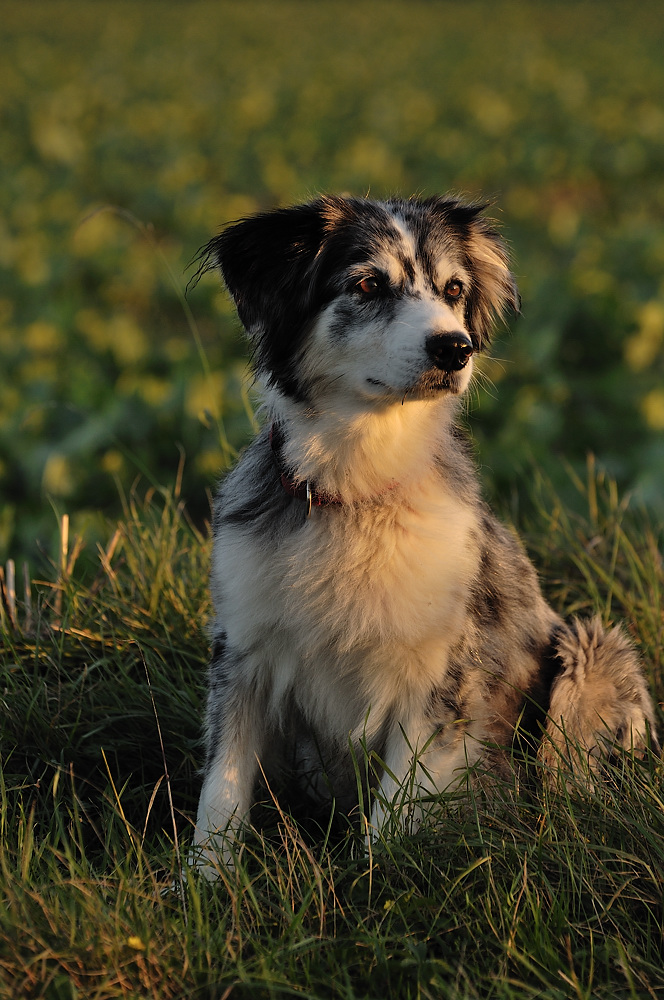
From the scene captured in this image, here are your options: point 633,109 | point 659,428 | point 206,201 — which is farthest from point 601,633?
point 633,109

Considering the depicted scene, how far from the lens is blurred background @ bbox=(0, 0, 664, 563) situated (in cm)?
612

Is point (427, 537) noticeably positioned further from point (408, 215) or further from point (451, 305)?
point (408, 215)

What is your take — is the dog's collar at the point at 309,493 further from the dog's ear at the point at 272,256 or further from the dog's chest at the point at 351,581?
the dog's ear at the point at 272,256

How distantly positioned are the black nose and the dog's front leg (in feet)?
3.32

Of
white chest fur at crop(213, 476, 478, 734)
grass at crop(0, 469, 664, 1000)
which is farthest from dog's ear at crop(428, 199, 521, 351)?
grass at crop(0, 469, 664, 1000)

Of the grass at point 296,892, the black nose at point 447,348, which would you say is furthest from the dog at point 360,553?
the grass at point 296,892

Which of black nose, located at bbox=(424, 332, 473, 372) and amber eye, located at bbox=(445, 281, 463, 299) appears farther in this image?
amber eye, located at bbox=(445, 281, 463, 299)

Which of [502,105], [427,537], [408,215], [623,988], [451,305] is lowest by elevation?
[623,988]

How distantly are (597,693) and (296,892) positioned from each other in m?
1.22

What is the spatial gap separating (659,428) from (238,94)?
14784mm

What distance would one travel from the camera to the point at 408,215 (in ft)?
10.0

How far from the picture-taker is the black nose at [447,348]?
266cm

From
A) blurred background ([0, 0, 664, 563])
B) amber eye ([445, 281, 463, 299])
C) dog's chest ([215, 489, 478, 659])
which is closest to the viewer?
dog's chest ([215, 489, 478, 659])

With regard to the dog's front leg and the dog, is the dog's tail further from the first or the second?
the dog's front leg
